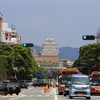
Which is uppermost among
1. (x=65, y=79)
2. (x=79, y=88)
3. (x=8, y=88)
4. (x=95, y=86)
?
(x=65, y=79)

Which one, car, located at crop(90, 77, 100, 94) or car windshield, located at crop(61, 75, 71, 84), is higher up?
car windshield, located at crop(61, 75, 71, 84)

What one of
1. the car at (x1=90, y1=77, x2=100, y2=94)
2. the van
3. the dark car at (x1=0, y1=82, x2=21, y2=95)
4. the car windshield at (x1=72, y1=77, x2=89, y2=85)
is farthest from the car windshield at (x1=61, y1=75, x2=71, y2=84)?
the van

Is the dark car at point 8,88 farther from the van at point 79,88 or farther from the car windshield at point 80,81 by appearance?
the van at point 79,88

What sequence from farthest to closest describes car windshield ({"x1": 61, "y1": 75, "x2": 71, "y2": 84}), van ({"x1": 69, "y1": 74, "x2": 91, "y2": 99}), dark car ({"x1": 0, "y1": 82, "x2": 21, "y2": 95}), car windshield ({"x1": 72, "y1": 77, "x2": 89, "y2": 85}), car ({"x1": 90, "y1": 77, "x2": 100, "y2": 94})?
car ({"x1": 90, "y1": 77, "x2": 100, "y2": 94}) → dark car ({"x1": 0, "y1": 82, "x2": 21, "y2": 95}) → car windshield ({"x1": 61, "y1": 75, "x2": 71, "y2": 84}) → car windshield ({"x1": 72, "y1": 77, "x2": 89, "y2": 85}) → van ({"x1": 69, "y1": 74, "x2": 91, "y2": 99})

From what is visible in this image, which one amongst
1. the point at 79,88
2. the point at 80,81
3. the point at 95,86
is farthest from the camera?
the point at 95,86

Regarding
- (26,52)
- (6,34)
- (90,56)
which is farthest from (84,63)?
(6,34)

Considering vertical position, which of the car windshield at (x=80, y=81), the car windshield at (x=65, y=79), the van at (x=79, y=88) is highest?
the car windshield at (x=65, y=79)

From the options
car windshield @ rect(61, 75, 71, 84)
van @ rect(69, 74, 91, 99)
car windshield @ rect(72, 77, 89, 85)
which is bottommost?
van @ rect(69, 74, 91, 99)

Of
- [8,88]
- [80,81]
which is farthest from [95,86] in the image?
[80,81]

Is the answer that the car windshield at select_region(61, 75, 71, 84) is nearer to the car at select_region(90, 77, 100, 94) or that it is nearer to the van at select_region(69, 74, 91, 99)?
the car at select_region(90, 77, 100, 94)

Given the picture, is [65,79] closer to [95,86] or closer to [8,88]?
[95,86]

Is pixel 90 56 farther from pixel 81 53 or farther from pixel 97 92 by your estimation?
pixel 97 92

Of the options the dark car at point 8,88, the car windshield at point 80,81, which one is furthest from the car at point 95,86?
the car windshield at point 80,81

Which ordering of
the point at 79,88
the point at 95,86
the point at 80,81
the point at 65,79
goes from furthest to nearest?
the point at 95,86 < the point at 65,79 < the point at 80,81 < the point at 79,88
